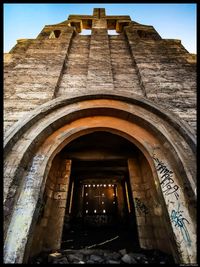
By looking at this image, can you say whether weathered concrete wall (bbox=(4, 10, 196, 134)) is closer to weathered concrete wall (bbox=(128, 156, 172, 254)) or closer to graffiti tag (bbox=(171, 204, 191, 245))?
graffiti tag (bbox=(171, 204, 191, 245))

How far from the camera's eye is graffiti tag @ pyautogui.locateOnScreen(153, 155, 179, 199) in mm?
3246

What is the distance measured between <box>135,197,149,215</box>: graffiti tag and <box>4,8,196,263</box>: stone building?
0.08ft

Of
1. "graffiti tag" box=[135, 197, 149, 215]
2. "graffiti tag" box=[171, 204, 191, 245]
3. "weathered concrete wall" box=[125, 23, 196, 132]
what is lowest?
"graffiti tag" box=[171, 204, 191, 245]

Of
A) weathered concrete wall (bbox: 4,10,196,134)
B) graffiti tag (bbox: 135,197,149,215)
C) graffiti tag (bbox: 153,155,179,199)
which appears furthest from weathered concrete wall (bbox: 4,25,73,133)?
graffiti tag (bbox: 135,197,149,215)

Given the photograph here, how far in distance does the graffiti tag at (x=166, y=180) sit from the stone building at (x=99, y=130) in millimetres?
19

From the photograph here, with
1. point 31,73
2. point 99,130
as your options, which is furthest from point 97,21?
point 99,130

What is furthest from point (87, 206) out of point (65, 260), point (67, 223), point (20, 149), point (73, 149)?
point (20, 149)

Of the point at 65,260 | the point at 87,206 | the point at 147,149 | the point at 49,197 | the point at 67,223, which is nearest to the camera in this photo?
the point at 65,260

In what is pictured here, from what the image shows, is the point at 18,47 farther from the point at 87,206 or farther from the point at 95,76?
the point at 87,206

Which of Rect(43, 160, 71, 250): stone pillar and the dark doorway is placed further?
the dark doorway

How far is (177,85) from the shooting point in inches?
183

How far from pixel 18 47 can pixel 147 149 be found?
6263 millimetres

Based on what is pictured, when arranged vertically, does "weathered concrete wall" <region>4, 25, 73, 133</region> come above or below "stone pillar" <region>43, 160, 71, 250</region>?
above

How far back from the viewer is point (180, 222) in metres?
2.95
